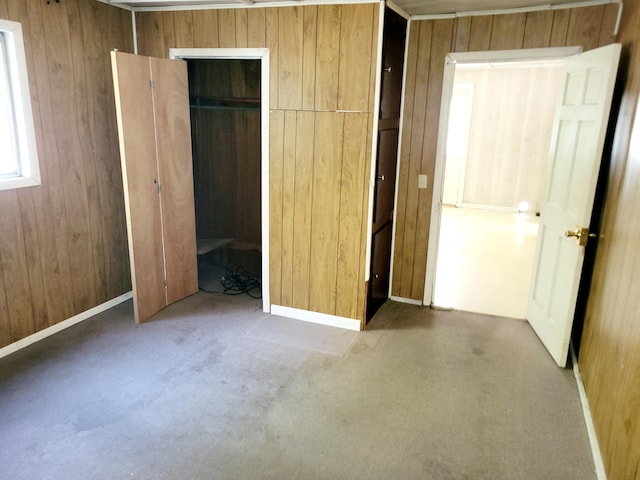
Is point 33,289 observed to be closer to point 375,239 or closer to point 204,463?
point 204,463

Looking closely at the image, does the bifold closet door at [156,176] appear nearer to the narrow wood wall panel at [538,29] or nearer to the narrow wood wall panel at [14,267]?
the narrow wood wall panel at [14,267]

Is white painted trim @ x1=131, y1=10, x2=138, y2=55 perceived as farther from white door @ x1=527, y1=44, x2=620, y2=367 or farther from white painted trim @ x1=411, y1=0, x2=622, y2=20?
white door @ x1=527, y1=44, x2=620, y2=367

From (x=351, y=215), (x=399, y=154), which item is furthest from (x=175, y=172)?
(x=399, y=154)

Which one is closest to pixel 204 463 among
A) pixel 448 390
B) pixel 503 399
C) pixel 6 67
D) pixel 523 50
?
pixel 448 390

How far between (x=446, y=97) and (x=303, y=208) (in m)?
1.42

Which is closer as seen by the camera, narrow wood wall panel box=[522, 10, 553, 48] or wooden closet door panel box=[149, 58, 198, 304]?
narrow wood wall panel box=[522, 10, 553, 48]

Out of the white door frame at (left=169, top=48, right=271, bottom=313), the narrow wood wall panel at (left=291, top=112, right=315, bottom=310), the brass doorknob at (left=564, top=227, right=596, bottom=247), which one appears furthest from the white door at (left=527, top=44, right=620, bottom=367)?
the white door frame at (left=169, top=48, right=271, bottom=313)

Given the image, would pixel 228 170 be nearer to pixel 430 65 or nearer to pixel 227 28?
pixel 227 28

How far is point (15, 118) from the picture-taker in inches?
117

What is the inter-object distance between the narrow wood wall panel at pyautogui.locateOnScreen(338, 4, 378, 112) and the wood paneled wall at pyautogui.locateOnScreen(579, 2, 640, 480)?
1.52 m

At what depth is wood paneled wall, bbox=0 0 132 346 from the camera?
299cm

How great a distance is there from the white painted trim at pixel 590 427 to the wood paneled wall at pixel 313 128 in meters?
1.46

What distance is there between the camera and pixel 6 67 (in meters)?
2.88

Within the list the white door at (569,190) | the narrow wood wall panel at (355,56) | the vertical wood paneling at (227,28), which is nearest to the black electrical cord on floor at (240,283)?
the narrow wood wall panel at (355,56)
